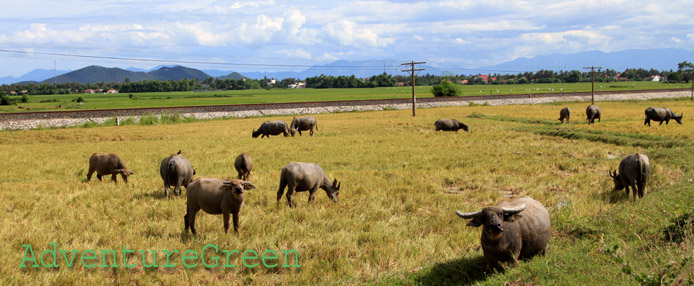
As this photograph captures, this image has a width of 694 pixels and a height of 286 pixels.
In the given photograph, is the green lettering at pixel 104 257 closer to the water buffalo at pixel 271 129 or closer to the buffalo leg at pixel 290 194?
the buffalo leg at pixel 290 194

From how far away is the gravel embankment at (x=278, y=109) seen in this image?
132ft

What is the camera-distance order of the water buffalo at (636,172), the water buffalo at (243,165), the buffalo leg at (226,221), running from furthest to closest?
the water buffalo at (243,165)
the water buffalo at (636,172)
the buffalo leg at (226,221)

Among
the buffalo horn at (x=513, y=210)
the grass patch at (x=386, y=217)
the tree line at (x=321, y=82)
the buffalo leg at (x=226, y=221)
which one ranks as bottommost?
the grass patch at (x=386, y=217)

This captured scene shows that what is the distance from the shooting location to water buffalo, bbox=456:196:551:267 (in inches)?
241

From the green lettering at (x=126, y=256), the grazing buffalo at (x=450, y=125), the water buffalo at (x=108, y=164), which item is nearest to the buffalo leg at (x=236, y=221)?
the green lettering at (x=126, y=256)

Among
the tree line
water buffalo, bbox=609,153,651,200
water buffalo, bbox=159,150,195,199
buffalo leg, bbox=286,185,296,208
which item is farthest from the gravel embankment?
the tree line

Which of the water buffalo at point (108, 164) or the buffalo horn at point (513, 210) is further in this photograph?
the water buffalo at point (108, 164)

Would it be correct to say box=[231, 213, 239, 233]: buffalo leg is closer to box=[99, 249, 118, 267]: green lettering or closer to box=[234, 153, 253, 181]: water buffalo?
box=[99, 249, 118, 267]: green lettering

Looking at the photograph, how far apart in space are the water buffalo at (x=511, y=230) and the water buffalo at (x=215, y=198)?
4.04 metres

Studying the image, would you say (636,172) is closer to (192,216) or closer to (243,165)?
(192,216)

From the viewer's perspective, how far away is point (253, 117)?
49844mm

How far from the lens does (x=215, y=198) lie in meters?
8.42

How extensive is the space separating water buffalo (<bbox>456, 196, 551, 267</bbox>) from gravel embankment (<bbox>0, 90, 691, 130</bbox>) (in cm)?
4271

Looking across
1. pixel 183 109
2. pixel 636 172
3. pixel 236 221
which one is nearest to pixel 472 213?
pixel 236 221
